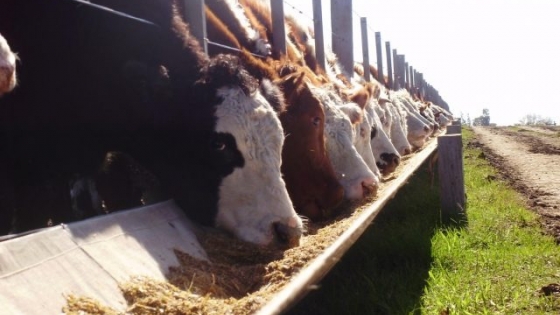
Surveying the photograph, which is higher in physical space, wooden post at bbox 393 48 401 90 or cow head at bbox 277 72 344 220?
wooden post at bbox 393 48 401 90

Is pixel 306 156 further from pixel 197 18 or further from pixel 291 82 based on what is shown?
pixel 197 18

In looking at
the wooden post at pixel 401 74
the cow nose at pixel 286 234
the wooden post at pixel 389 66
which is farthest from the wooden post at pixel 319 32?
the wooden post at pixel 401 74

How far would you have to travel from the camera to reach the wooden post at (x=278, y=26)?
22.0 ft

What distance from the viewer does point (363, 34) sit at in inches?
508

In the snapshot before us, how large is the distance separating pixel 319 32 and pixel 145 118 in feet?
14.4

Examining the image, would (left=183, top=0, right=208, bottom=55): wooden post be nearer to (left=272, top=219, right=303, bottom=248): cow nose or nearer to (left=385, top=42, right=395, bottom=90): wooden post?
(left=272, top=219, right=303, bottom=248): cow nose

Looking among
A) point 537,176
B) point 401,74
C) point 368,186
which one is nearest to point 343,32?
point 537,176

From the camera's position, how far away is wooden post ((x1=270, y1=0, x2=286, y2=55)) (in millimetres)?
6695

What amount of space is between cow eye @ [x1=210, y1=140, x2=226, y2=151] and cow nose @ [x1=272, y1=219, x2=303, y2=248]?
1.84 feet

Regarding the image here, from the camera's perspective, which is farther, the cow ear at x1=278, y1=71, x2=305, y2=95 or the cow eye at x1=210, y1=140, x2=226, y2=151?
the cow ear at x1=278, y1=71, x2=305, y2=95

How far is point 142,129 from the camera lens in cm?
426

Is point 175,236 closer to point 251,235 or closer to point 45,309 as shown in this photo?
point 251,235

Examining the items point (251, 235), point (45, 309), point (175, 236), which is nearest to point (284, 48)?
point (251, 235)

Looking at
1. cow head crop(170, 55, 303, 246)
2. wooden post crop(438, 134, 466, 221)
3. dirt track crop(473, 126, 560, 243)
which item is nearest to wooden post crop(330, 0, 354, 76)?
dirt track crop(473, 126, 560, 243)
